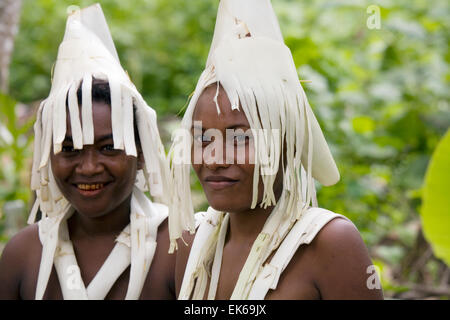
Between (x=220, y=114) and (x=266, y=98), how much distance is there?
0.11 m

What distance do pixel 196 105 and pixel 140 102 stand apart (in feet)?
1.33

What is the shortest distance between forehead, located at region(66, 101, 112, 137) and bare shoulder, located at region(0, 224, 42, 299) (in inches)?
16.5

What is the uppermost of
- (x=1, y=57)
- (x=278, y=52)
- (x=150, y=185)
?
(x=1, y=57)

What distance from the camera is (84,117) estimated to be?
1643 mm

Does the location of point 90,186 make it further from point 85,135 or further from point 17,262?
point 17,262

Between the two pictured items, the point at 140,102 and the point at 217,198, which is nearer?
the point at 217,198

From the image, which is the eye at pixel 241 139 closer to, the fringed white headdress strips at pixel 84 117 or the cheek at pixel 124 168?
the fringed white headdress strips at pixel 84 117

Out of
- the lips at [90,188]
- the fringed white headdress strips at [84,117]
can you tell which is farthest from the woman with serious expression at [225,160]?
the lips at [90,188]

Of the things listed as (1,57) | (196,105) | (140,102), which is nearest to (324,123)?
(140,102)

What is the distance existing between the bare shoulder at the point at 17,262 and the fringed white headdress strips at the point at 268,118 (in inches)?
23.9

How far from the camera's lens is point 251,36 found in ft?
4.75

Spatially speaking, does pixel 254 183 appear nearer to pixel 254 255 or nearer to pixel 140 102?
pixel 254 255

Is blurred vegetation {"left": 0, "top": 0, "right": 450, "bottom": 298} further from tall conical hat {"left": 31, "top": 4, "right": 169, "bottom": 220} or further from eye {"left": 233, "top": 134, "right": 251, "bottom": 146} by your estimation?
eye {"left": 233, "top": 134, "right": 251, "bottom": 146}
